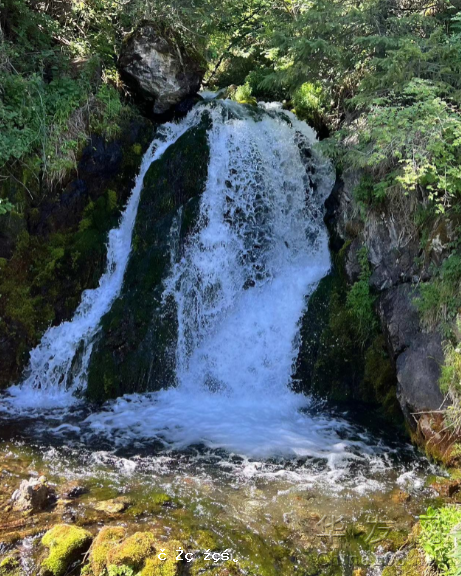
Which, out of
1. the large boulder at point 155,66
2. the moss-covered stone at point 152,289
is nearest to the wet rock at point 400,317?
the moss-covered stone at point 152,289

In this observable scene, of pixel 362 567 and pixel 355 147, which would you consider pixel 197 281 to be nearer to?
pixel 355 147

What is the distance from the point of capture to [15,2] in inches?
325

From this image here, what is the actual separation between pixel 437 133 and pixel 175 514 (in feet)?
15.9

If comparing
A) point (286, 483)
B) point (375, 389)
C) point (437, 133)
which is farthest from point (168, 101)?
point (286, 483)

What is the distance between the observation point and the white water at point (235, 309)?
632 centimetres

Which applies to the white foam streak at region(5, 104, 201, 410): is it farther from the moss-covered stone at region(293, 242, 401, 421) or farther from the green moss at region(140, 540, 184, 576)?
the green moss at region(140, 540, 184, 576)

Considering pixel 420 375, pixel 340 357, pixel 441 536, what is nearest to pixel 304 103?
pixel 340 357

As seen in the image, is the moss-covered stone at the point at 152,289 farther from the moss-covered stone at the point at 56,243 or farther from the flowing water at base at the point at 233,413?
the moss-covered stone at the point at 56,243

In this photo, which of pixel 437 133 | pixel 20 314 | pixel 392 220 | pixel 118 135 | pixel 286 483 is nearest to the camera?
pixel 286 483

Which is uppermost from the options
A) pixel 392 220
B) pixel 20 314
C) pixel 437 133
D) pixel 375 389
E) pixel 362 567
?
pixel 437 133

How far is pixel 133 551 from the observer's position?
3.49 m

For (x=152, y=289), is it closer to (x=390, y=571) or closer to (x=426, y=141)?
(x=426, y=141)

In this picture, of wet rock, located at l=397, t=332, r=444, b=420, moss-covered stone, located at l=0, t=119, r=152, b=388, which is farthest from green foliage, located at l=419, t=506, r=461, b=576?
moss-covered stone, located at l=0, t=119, r=152, b=388

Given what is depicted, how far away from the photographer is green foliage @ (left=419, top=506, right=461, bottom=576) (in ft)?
11.3
